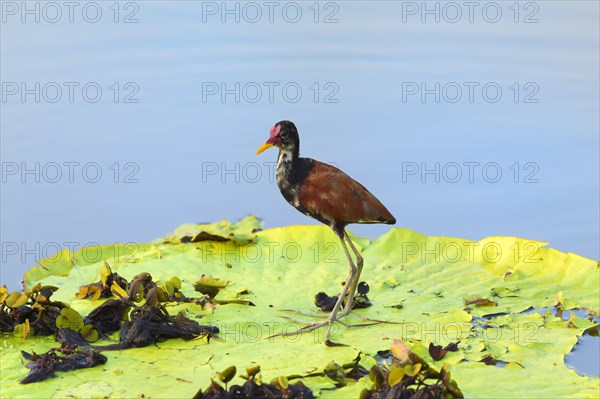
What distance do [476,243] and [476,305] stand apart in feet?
3.94

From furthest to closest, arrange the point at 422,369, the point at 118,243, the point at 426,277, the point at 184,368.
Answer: the point at 118,243 < the point at 426,277 < the point at 184,368 < the point at 422,369

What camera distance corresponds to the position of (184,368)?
6.17 metres

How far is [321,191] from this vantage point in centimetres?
723

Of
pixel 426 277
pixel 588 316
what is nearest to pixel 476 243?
pixel 426 277

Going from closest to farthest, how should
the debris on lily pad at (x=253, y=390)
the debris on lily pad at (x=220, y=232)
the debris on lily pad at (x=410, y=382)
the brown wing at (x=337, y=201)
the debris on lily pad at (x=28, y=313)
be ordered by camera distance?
the debris on lily pad at (x=410, y=382) < the debris on lily pad at (x=253, y=390) < the debris on lily pad at (x=28, y=313) < the brown wing at (x=337, y=201) < the debris on lily pad at (x=220, y=232)

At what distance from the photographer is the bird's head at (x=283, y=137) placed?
7.29 meters

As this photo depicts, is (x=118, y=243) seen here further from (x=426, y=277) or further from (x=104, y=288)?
(x=426, y=277)

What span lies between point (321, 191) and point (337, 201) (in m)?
0.16

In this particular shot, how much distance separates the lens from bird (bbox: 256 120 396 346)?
7.23 m

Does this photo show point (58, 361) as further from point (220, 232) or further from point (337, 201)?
point (220, 232)

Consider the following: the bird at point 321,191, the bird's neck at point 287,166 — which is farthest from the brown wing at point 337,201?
the bird's neck at point 287,166

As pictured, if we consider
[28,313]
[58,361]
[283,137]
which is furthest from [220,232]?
[58,361]

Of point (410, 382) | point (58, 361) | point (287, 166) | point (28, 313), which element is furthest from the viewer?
point (287, 166)

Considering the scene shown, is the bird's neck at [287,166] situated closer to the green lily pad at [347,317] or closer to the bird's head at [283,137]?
the bird's head at [283,137]
